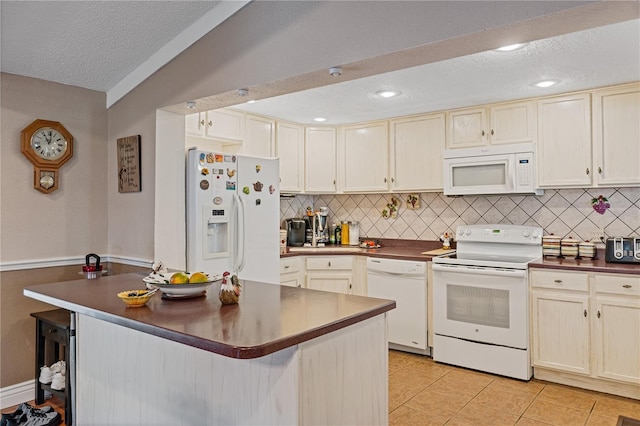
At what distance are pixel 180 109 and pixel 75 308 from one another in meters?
1.47

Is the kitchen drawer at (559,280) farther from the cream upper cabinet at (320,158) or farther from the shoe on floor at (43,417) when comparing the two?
the shoe on floor at (43,417)

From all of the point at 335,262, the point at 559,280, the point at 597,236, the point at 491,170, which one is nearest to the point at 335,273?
the point at 335,262

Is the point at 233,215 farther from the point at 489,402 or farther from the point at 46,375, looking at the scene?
the point at 489,402

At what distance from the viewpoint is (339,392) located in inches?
61.6

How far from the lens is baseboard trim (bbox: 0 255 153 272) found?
2779 millimetres

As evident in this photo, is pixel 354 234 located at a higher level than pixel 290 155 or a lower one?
lower

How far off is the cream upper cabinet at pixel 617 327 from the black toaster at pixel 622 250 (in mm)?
303

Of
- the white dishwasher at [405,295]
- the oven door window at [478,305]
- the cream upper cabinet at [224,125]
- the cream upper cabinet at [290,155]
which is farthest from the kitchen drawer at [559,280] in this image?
the cream upper cabinet at [224,125]

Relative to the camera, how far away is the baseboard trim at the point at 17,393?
9.05 feet

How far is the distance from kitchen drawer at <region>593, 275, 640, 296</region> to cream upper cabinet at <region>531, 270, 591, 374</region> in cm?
8

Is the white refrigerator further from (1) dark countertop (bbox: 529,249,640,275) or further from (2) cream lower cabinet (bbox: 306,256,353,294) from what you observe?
(1) dark countertop (bbox: 529,249,640,275)

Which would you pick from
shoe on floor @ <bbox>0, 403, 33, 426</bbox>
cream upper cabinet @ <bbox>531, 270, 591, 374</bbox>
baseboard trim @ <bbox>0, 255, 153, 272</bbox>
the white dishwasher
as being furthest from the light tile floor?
shoe on floor @ <bbox>0, 403, 33, 426</bbox>

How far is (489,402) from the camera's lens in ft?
9.46

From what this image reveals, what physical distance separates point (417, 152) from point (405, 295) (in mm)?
1357
